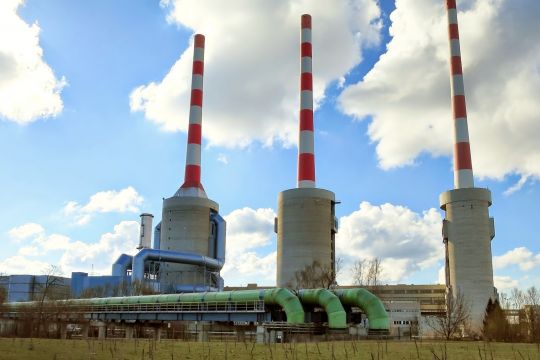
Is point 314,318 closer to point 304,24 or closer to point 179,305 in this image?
point 179,305

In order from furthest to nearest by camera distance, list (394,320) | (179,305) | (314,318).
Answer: (394,320), (179,305), (314,318)

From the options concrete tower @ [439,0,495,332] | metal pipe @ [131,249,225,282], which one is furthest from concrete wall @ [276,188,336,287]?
concrete tower @ [439,0,495,332]

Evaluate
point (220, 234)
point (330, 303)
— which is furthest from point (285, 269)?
point (330, 303)

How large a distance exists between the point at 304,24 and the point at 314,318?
42.3 m

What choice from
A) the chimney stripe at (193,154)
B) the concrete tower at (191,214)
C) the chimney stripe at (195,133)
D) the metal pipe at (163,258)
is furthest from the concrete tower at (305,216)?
the concrete tower at (191,214)

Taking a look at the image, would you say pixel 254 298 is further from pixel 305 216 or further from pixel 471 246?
pixel 471 246

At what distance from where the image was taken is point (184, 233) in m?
81.4

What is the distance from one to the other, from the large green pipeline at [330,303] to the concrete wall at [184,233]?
42.3 m

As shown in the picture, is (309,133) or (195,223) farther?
(195,223)

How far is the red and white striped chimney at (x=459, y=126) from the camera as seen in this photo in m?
62.8

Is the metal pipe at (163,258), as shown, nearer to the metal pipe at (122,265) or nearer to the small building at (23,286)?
the metal pipe at (122,265)

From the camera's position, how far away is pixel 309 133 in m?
67.1

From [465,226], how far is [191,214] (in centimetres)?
3751

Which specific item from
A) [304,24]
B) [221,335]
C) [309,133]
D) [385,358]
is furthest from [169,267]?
[385,358]
